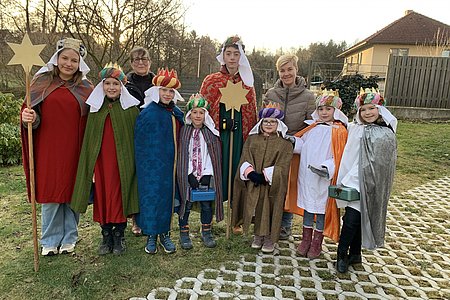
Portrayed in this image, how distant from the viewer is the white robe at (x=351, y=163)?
11.2 ft

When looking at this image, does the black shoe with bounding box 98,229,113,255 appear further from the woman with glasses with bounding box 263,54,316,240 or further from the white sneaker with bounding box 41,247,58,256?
the woman with glasses with bounding box 263,54,316,240

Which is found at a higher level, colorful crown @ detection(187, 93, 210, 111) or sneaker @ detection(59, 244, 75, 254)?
colorful crown @ detection(187, 93, 210, 111)

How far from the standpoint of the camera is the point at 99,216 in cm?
363

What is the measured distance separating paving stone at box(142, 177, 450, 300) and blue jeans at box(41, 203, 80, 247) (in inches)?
48.8

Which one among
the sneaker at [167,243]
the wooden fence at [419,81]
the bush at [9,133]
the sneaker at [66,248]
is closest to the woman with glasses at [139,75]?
the sneaker at [167,243]

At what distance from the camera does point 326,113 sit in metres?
3.70

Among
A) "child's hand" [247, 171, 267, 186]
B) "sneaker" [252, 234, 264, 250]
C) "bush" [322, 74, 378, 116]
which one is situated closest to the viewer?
"child's hand" [247, 171, 267, 186]

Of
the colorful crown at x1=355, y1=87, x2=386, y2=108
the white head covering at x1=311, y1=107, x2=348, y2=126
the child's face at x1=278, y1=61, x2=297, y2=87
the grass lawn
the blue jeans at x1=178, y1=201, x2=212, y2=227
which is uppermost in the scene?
the child's face at x1=278, y1=61, x2=297, y2=87

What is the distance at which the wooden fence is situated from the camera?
13.7 meters

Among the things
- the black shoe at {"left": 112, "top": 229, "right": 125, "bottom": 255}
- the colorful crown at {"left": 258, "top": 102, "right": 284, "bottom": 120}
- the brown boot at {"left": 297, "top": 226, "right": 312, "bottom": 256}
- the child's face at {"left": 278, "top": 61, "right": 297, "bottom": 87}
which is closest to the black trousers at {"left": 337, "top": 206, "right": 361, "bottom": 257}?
the brown boot at {"left": 297, "top": 226, "right": 312, "bottom": 256}

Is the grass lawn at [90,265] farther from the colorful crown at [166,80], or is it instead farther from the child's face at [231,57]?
the child's face at [231,57]

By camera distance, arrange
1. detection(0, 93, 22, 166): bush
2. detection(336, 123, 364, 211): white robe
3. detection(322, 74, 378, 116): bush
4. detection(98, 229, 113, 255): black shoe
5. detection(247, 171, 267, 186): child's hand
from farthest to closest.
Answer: detection(322, 74, 378, 116): bush → detection(0, 93, 22, 166): bush → detection(98, 229, 113, 255): black shoe → detection(247, 171, 267, 186): child's hand → detection(336, 123, 364, 211): white robe

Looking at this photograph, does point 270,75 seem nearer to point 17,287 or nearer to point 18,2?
point 18,2

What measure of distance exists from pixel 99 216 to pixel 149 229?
0.50 meters
